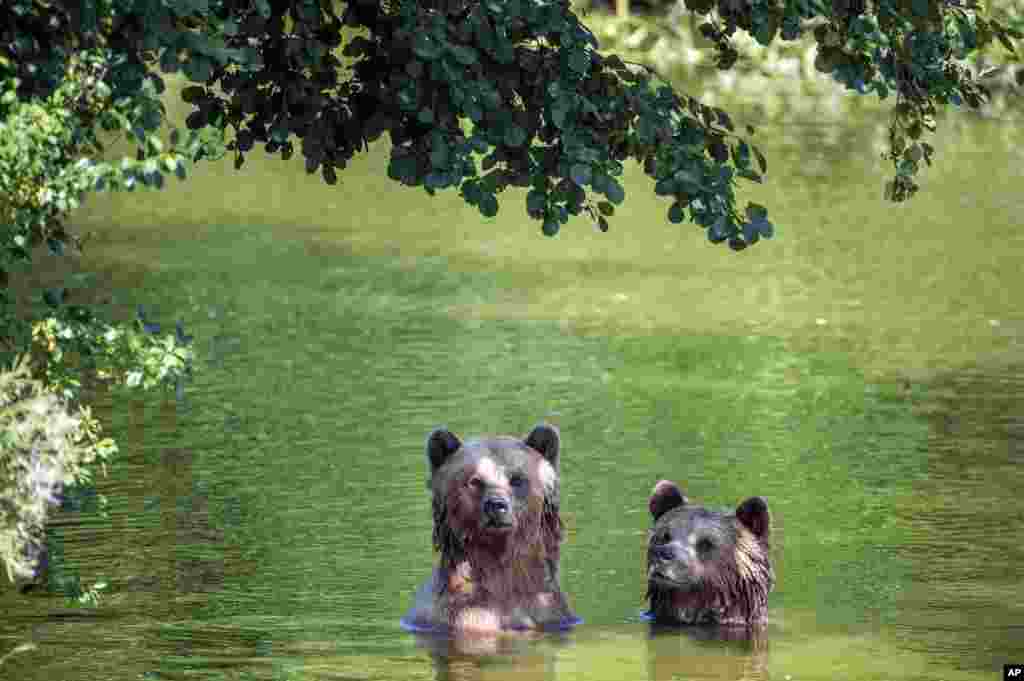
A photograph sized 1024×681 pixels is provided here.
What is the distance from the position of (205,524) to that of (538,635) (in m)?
3.25

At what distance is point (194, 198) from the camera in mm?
31672

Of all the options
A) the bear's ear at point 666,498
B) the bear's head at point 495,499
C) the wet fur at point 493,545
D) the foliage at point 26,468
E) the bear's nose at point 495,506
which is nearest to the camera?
the foliage at point 26,468

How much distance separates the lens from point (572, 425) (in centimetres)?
1703

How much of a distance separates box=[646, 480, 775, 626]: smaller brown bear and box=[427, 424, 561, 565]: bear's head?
1.85ft

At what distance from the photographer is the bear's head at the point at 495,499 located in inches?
439

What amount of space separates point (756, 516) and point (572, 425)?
5435 mm

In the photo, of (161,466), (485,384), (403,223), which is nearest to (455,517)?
(161,466)

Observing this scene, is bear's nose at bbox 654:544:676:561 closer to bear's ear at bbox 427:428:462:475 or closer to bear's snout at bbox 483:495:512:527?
bear's snout at bbox 483:495:512:527

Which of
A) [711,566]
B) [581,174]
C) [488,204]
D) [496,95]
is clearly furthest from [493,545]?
[496,95]

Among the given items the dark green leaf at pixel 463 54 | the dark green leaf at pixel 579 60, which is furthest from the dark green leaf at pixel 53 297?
the dark green leaf at pixel 579 60

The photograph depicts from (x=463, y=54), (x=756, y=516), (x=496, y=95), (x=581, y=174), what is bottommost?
(x=756, y=516)

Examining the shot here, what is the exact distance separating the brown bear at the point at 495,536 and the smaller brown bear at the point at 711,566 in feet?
1.74

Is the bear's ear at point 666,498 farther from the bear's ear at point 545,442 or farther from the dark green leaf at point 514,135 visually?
the dark green leaf at point 514,135

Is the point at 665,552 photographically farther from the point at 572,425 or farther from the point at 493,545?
the point at 572,425
